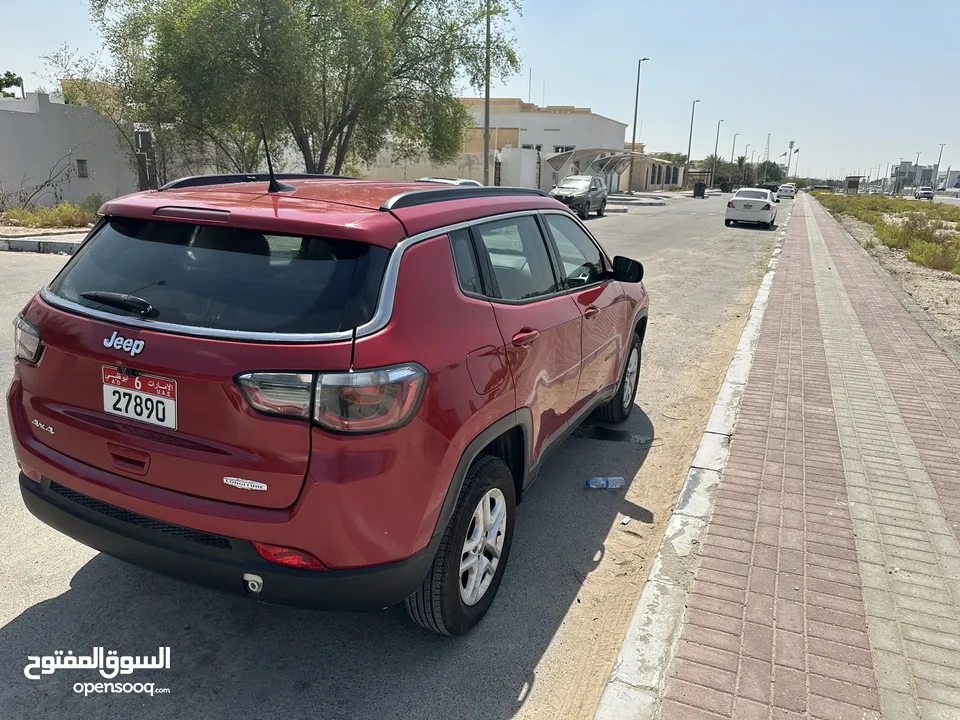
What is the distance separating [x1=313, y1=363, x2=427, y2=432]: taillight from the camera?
7.07 ft

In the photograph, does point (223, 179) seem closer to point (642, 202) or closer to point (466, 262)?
point (466, 262)

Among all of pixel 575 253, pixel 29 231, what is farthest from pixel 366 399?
pixel 29 231

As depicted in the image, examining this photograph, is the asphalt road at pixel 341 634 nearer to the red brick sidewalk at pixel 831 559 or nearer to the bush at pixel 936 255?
the red brick sidewalk at pixel 831 559

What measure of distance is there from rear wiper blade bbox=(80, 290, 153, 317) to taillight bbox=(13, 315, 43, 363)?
0.90 feet

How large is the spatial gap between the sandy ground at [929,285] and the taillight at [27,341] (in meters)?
9.78

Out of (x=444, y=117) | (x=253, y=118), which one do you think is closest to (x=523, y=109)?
(x=444, y=117)

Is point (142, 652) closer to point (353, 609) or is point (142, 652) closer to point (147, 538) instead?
point (147, 538)

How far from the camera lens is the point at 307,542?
2.25 metres

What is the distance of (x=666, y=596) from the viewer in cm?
320

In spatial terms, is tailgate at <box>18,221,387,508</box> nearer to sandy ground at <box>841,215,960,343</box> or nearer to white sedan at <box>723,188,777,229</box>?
sandy ground at <box>841,215,960,343</box>

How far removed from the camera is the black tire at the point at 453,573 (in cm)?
263

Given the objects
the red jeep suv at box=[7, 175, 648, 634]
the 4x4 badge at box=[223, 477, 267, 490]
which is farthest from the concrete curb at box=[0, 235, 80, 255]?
the 4x4 badge at box=[223, 477, 267, 490]

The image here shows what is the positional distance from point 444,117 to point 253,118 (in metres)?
6.84

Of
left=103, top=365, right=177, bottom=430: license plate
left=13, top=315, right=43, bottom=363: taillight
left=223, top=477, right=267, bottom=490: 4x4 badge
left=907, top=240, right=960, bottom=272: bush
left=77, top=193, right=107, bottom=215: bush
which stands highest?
left=13, top=315, right=43, bottom=363: taillight
